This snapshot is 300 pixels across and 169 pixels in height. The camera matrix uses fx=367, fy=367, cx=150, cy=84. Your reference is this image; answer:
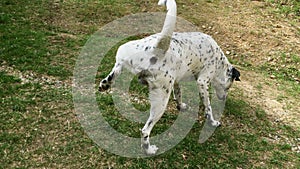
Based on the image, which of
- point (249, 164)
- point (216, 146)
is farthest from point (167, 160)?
point (249, 164)

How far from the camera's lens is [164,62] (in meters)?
4.91

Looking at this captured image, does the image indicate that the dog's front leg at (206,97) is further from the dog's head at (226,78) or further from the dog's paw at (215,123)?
the dog's head at (226,78)

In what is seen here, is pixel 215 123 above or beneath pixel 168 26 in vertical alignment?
beneath

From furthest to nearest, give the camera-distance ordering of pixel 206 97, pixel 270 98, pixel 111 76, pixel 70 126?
pixel 270 98
pixel 206 97
pixel 70 126
pixel 111 76

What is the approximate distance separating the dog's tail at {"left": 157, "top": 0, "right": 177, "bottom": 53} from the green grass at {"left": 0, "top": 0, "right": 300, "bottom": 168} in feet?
5.84

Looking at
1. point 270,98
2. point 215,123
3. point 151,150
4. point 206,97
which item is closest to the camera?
point 151,150

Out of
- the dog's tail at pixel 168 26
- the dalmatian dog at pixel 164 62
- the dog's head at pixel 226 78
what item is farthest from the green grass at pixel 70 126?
the dog's tail at pixel 168 26

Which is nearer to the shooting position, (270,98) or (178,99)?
(178,99)

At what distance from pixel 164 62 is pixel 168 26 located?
54 centimetres

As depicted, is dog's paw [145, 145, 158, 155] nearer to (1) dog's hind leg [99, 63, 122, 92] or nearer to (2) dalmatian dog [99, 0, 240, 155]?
(2) dalmatian dog [99, 0, 240, 155]

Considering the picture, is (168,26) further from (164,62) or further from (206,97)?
(206,97)

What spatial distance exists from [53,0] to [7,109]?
633 centimetres

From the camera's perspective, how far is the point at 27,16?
33.6ft

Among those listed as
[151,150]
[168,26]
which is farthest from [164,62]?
[151,150]
